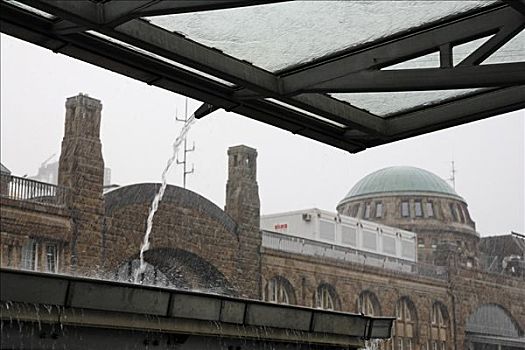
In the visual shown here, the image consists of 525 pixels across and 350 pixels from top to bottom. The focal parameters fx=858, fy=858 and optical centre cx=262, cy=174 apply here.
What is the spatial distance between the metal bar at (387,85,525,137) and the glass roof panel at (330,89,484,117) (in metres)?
0.06

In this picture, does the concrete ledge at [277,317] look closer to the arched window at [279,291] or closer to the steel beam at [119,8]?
the steel beam at [119,8]

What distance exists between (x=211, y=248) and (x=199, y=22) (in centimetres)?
3043

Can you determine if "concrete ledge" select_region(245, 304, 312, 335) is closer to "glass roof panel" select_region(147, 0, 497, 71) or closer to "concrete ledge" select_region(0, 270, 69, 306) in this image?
"concrete ledge" select_region(0, 270, 69, 306)

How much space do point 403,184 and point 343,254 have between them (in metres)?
33.5

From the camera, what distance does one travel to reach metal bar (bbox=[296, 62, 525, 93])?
18.6 feet

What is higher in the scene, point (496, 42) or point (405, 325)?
point (496, 42)

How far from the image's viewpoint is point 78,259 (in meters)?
29.5

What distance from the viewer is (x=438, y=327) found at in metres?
53.1

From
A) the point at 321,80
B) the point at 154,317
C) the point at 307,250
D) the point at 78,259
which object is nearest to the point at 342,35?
the point at 321,80

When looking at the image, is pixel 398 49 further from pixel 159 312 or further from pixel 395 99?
pixel 159 312

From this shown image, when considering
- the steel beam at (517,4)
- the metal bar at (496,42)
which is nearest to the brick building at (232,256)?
the metal bar at (496,42)

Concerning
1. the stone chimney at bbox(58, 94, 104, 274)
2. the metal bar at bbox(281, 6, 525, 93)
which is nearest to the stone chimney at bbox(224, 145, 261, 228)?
the stone chimney at bbox(58, 94, 104, 274)

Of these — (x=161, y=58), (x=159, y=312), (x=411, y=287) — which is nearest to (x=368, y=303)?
(x=411, y=287)

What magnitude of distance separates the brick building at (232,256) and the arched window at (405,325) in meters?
0.07
